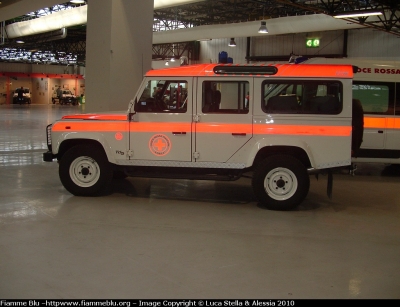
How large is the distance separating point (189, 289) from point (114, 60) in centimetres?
740

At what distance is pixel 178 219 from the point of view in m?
6.68

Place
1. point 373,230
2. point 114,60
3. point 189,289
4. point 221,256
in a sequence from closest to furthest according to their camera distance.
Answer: point 189,289 < point 221,256 < point 373,230 < point 114,60

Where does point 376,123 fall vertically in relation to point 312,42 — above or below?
below

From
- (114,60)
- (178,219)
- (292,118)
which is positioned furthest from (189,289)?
(114,60)

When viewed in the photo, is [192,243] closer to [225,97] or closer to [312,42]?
[225,97]

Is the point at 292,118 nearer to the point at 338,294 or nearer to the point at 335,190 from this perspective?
the point at 335,190

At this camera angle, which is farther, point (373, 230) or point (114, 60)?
point (114, 60)

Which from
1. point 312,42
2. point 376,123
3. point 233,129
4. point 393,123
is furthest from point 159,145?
point 312,42

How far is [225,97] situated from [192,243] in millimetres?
2704

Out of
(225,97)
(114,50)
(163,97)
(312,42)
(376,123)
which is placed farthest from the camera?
(312,42)

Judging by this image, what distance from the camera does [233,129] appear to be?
23.7ft

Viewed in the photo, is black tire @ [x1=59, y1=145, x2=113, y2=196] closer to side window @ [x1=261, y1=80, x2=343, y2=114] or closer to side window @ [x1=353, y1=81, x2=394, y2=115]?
side window @ [x1=261, y1=80, x2=343, y2=114]

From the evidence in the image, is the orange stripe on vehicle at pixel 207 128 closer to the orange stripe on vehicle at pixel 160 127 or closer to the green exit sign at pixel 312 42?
the orange stripe on vehicle at pixel 160 127

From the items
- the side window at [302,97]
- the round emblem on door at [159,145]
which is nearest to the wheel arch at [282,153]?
the side window at [302,97]
